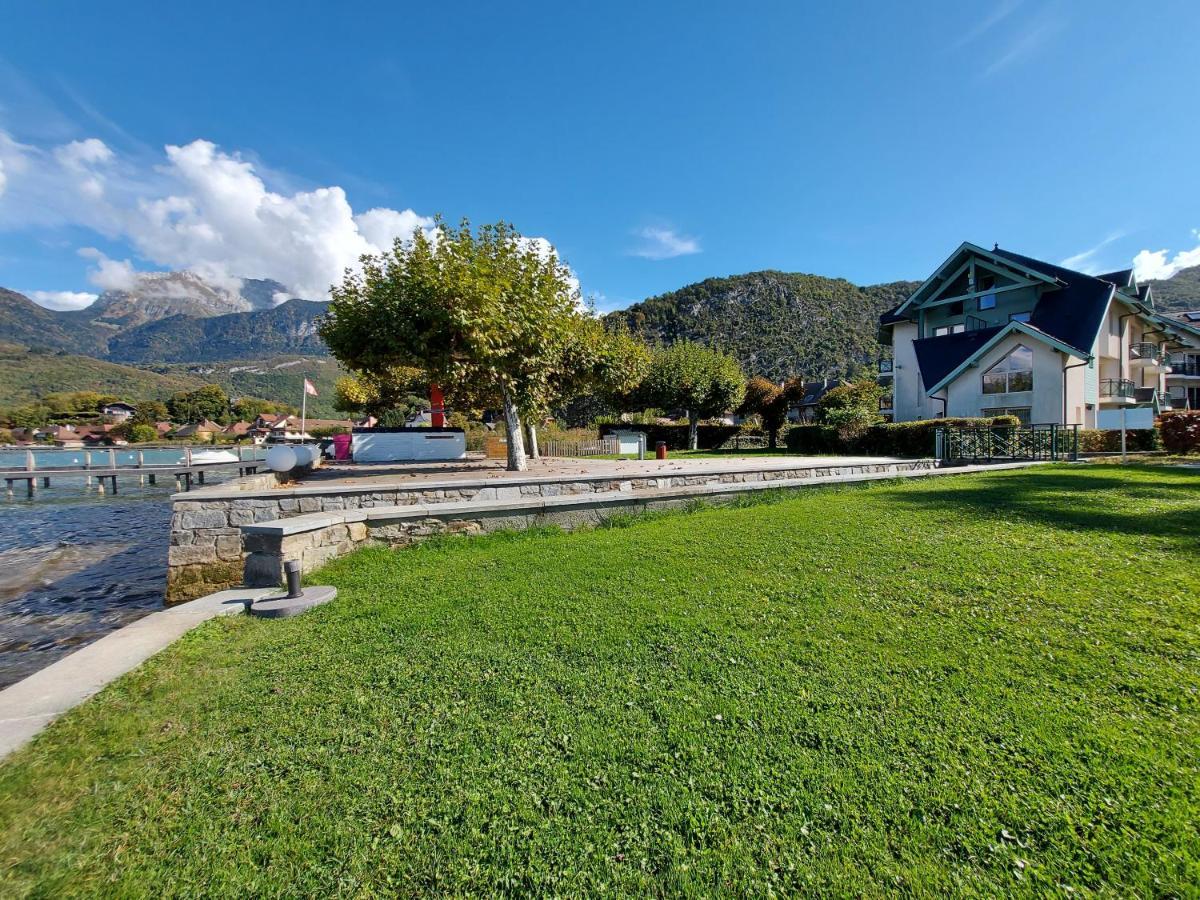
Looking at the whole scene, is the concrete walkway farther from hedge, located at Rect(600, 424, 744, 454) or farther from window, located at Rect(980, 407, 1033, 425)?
hedge, located at Rect(600, 424, 744, 454)

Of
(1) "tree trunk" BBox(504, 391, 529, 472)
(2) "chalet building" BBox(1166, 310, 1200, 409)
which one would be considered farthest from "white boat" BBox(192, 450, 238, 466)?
(2) "chalet building" BBox(1166, 310, 1200, 409)

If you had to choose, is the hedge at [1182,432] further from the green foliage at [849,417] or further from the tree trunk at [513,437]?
the tree trunk at [513,437]

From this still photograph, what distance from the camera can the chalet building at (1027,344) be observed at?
2077 cm

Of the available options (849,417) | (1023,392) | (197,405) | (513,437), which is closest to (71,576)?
(513,437)

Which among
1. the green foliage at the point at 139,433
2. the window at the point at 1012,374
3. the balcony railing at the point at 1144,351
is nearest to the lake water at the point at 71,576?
the window at the point at 1012,374

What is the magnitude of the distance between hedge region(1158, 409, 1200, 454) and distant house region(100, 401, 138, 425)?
9907cm

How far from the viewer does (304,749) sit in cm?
246

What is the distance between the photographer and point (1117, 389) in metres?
24.0

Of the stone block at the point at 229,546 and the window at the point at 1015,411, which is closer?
the stone block at the point at 229,546

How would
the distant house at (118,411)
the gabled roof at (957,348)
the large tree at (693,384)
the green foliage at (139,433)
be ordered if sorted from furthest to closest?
the distant house at (118,411)
the green foliage at (139,433)
the large tree at (693,384)
the gabled roof at (957,348)

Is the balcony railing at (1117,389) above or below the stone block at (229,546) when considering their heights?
above

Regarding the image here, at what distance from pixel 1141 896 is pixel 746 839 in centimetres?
118

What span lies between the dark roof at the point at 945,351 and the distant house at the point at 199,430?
74530mm

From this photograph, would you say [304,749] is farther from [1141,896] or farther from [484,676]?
[1141,896]
